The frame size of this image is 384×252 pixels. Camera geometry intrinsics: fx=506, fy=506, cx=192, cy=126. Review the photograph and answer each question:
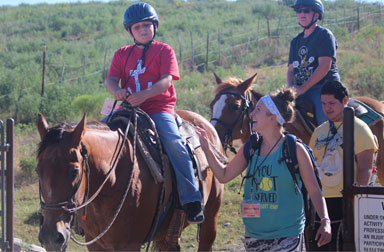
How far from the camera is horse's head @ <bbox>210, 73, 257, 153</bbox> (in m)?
6.73

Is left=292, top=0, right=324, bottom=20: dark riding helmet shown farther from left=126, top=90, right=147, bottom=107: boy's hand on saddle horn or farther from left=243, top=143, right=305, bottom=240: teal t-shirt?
left=243, top=143, right=305, bottom=240: teal t-shirt

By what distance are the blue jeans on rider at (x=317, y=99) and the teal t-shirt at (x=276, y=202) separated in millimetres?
2732

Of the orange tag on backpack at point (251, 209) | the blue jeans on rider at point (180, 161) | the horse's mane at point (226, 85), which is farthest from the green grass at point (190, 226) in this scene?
the orange tag on backpack at point (251, 209)

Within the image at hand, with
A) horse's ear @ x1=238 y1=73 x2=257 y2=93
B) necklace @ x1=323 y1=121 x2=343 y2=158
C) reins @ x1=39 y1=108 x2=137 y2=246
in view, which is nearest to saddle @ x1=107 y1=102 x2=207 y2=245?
reins @ x1=39 y1=108 x2=137 y2=246

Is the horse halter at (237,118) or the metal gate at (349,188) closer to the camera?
the metal gate at (349,188)

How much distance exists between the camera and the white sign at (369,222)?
11.8ft

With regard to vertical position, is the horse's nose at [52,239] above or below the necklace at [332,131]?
below

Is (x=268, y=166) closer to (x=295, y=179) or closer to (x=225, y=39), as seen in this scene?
(x=295, y=179)

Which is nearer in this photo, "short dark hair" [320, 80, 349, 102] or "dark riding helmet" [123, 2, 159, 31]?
"short dark hair" [320, 80, 349, 102]

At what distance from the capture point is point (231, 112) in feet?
22.2

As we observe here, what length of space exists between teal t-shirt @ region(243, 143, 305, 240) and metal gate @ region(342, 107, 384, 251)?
0.34 metres

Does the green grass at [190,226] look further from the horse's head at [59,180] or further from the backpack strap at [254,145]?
the horse's head at [59,180]

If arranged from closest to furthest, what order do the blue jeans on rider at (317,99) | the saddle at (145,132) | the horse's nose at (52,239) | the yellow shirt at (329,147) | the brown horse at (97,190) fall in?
1. the horse's nose at (52,239)
2. the brown horse at (97,190)
3. the yellow shirt at (329,147)
4. the saddle at (145,132)
5. the blue jeans on rider at (317,99)

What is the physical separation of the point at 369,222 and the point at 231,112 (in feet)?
11.0
